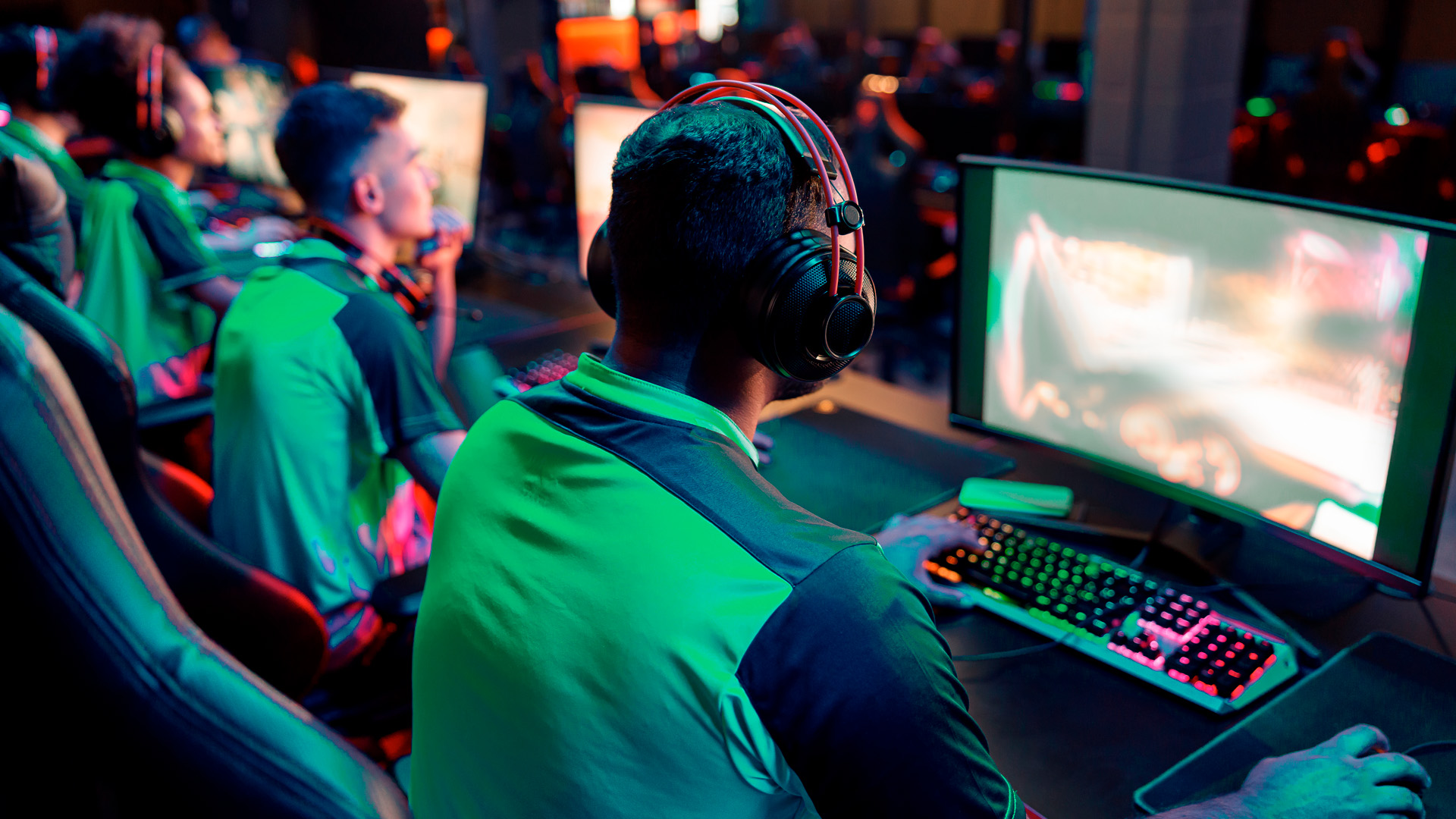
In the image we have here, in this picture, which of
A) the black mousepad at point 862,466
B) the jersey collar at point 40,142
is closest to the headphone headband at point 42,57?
the jersey collar at point 40,142

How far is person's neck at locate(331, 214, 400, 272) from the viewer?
1652mm

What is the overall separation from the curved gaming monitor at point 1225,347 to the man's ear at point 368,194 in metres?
0.97

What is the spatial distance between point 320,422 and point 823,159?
94 centimetres

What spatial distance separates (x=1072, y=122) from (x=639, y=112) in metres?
4.59

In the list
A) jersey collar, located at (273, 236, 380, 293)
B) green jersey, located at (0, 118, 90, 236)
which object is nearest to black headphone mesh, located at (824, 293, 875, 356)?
jersey collar, located at (273, 236, 380, 293)

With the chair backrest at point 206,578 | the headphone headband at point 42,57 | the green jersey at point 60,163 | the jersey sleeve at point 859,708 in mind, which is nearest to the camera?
the jersey sleeve at point 859,708

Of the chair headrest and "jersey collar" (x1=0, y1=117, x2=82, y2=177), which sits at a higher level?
"jersey collar" (x1=0, y1=117, x2=82, y2=177)

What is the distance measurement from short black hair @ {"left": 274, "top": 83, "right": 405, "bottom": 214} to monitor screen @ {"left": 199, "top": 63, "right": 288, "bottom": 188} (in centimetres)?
195

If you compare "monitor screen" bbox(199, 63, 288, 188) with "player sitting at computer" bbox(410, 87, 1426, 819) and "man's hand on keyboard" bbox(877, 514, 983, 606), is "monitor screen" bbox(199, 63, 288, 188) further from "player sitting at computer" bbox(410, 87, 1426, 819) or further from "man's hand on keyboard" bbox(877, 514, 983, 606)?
"player sitting at computer" bbox(410, 87, 1426, 819)

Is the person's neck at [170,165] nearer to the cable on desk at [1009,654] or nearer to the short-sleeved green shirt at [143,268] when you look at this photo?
the short-sleeved green shirt at [143,268]

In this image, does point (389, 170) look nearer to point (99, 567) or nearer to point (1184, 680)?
point (99, 567)

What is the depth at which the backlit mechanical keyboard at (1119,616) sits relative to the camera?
104 cm

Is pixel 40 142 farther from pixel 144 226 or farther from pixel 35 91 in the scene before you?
pixel 144 226

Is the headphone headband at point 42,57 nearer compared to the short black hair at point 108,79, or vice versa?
the short black hair at point 108,79
